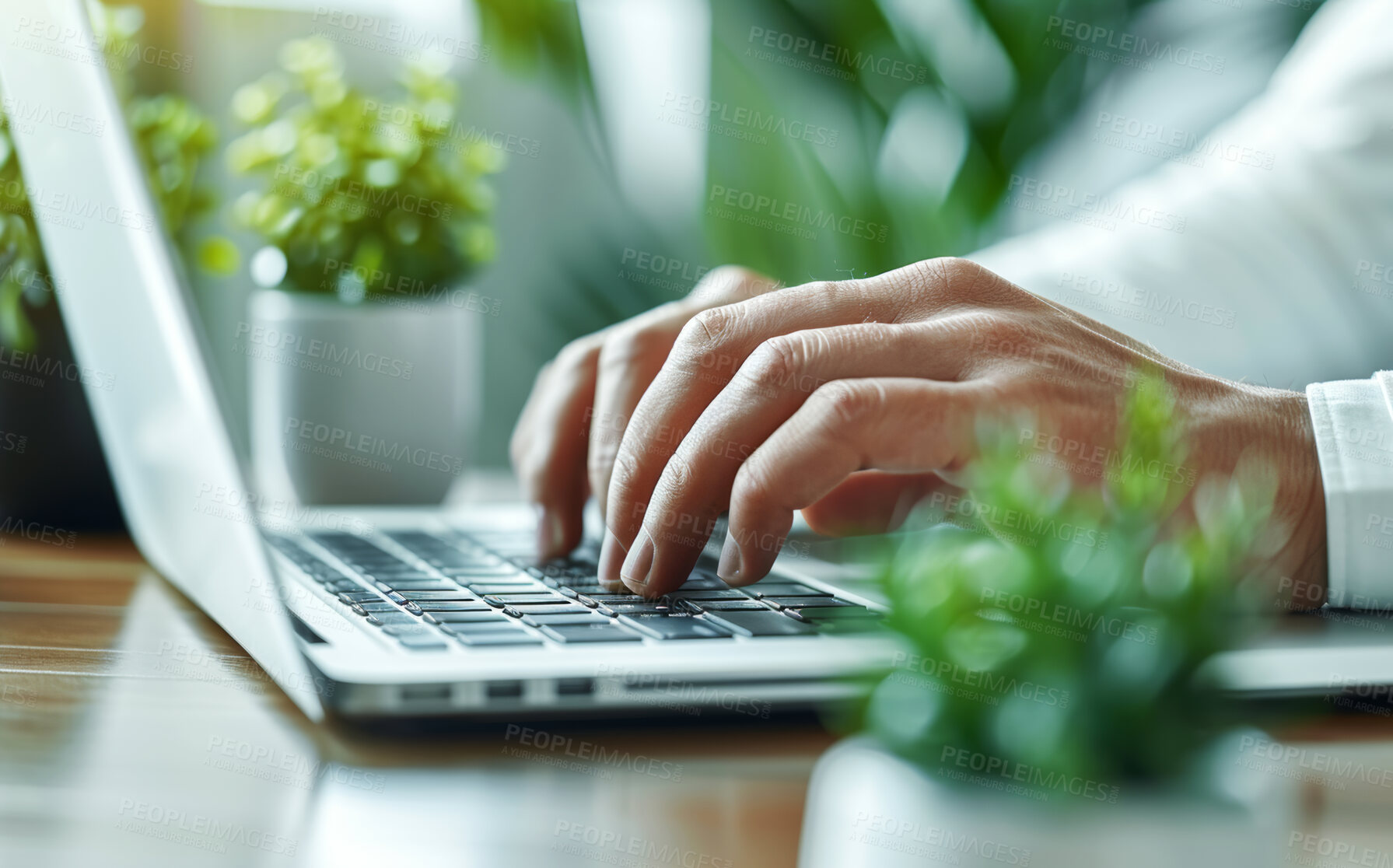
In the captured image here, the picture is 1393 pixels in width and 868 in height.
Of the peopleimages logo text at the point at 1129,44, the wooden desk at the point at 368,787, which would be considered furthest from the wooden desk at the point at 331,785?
the peopleimages logo text at the point at 1129,44

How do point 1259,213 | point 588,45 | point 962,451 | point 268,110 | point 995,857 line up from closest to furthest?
point 995,857 → point 962,451 → point 1259,213 → point 268,110 → point 588,45

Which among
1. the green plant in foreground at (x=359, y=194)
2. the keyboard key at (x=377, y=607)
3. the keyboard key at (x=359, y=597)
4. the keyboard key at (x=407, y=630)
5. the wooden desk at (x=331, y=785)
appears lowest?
the wooden desk at (x=331, y=785)

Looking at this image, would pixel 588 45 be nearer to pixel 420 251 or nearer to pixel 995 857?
pixel 420 251

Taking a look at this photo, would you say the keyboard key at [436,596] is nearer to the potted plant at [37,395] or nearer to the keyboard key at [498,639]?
the keyboard key at [498,639]

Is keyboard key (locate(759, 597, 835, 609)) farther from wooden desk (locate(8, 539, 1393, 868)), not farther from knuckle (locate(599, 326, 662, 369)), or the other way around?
knuckle (locate(599, 326, 662, 369))

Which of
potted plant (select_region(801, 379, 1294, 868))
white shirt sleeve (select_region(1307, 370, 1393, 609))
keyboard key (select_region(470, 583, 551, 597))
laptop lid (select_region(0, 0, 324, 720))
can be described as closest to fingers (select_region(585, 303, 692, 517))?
keyboard key (select_region(470, 583, 551, 597))

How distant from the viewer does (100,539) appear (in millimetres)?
806

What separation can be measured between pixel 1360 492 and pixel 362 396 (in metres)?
0.70

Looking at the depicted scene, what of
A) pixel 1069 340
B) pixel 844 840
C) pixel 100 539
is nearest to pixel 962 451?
pixel 1069 340

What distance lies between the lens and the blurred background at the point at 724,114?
153cm

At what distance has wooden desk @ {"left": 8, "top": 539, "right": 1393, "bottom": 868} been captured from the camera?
28 centimetres

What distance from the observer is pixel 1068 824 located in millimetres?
189

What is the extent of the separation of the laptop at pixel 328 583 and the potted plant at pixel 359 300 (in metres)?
0.24

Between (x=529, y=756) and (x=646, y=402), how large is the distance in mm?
212
